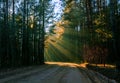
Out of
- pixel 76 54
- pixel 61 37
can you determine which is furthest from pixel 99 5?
pixel 61 37

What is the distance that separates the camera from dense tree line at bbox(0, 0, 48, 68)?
33334mm

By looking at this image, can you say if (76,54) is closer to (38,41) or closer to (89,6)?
(38,41)

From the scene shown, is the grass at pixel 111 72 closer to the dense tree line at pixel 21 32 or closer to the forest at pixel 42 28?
the forest at pixel 42 28

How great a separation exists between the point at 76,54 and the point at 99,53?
136ft

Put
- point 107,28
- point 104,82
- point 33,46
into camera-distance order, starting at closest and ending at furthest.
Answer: point 104,82 → point 107,28 → point 33,46

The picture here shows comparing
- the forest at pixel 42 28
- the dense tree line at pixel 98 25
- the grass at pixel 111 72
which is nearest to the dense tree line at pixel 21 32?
the forest at pixel 42 28

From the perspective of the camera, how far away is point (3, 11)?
3469 cm

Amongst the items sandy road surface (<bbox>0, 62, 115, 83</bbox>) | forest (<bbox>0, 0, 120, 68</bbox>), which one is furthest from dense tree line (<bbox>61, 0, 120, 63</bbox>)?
sandy road surface (<bbox>0, 62, 115, 83</bbox>)

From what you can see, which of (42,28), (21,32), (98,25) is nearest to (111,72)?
(98,25)

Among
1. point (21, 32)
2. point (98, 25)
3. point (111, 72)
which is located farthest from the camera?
point (21, 32)

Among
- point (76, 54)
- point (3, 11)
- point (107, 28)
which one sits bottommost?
point (76, 54)

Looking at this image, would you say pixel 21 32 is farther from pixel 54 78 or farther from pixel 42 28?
pixel 54 78

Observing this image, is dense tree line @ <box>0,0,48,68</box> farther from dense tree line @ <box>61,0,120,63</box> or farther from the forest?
dense tree line @ <box>61,0,120,63</box>

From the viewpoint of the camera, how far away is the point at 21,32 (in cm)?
4172
